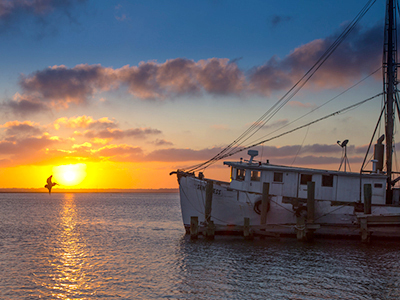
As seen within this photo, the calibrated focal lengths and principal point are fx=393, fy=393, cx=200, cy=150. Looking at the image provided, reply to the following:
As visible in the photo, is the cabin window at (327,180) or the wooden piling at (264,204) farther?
the cabin window at (327,180)

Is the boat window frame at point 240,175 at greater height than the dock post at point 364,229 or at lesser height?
greater

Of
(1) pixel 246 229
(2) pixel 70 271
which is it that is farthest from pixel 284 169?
(2) pixel 70 271

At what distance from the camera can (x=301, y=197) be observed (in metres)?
31.9

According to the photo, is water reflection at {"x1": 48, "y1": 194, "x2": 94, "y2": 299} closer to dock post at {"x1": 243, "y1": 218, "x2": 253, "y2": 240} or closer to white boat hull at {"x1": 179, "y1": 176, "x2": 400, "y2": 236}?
white boat hull at {"x1": 179, "y1": 176, "x2": 400, "y2": 236}

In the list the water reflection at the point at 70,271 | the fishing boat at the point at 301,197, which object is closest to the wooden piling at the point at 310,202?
the fishing boat at the point at 301,197

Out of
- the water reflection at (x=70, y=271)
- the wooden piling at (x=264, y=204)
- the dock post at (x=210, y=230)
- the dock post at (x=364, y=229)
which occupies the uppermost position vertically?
the wooden piling at (x=264, y=204)

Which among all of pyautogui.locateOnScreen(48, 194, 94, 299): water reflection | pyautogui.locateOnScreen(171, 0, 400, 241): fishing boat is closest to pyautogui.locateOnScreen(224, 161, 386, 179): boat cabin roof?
pyautogui.locateOnScreen(171, 0, 400, 241): fishing boat

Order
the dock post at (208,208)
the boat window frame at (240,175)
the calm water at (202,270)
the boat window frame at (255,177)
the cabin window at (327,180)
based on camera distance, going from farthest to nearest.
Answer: the boat window frame at (240,175), the boat window frame at (255,177), the cabin window at (327,180), the dock post at (208,208), the calm water at (202,270)

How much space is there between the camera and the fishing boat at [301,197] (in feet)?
97.6

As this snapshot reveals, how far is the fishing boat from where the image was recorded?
29.8 meters

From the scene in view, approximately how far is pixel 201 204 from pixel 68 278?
48.8 ft

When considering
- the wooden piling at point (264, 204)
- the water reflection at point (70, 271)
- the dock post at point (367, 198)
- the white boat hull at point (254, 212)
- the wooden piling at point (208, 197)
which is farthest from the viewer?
the wooden piling at point (208, 197)

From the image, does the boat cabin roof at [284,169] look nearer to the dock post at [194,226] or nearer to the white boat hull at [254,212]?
the white boat hull at [254,212]

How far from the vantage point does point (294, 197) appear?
31719mm
